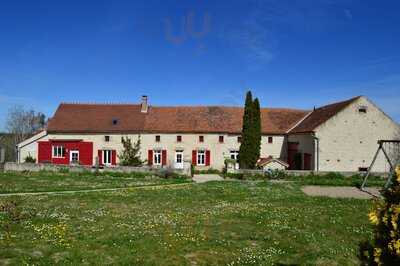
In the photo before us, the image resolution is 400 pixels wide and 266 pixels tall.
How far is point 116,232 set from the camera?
13.4 meters

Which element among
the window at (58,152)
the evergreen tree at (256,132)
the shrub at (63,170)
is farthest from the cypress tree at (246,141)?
the window at (58,152)

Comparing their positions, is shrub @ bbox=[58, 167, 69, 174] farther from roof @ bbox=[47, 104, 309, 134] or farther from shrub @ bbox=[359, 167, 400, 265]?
shrub @ bbox=[359, 167, 400, 265]

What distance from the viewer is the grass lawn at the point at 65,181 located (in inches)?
1009

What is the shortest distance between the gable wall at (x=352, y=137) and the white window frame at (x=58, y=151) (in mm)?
27603

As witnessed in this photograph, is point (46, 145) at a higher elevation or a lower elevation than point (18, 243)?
higher

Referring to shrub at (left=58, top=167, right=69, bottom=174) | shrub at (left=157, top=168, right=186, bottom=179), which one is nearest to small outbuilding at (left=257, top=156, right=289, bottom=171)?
shrub at (left=157, top=168, right=186, bottom=179)

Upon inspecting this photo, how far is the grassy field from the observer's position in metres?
10.9

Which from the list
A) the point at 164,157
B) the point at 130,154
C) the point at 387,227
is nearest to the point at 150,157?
the point at 164,157

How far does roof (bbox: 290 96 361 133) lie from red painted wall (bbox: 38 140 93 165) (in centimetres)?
2286

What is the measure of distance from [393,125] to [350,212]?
2531 centimetres

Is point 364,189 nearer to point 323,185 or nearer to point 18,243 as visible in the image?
point 323,185

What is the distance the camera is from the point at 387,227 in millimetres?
6445

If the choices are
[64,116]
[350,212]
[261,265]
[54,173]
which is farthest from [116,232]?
[64,116]

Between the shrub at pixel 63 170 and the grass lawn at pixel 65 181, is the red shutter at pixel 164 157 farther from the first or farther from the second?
the shrub at pixel 63 170
